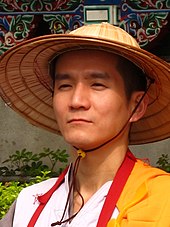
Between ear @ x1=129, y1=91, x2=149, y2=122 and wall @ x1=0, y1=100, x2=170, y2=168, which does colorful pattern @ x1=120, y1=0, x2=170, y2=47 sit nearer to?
wall @ x1=0, y1=100, x2=170, y2=168

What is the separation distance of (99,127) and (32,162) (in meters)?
2.98

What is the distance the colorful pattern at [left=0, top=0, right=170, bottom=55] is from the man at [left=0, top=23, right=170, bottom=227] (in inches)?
76.9

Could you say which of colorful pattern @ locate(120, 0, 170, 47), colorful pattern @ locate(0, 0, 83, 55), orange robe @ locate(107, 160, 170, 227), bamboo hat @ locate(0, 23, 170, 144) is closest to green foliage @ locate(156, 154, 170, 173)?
colorful pattern @ locate(120, 0, 170, 47)

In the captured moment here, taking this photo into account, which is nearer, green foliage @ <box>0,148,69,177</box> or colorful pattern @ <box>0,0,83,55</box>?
colorful pattern @ <box>0,0,83,55</box>

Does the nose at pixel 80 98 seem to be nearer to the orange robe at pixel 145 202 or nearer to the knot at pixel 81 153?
the knot at pixel 81 153

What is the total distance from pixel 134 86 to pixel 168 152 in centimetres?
290

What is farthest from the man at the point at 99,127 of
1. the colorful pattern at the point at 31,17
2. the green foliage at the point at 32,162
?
the green foliage at the point at 32,162

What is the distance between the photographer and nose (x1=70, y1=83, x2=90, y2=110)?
6.89 feet

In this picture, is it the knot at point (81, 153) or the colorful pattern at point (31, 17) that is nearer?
the knot at point (81, 153)

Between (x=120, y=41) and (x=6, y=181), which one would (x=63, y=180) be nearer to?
(x=120, y=41)

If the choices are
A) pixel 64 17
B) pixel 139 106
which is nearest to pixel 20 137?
pixel 64 17

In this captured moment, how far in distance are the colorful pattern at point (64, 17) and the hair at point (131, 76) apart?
196 centimetres

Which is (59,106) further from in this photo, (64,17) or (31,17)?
(31,17)

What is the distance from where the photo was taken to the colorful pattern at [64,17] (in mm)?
4301
